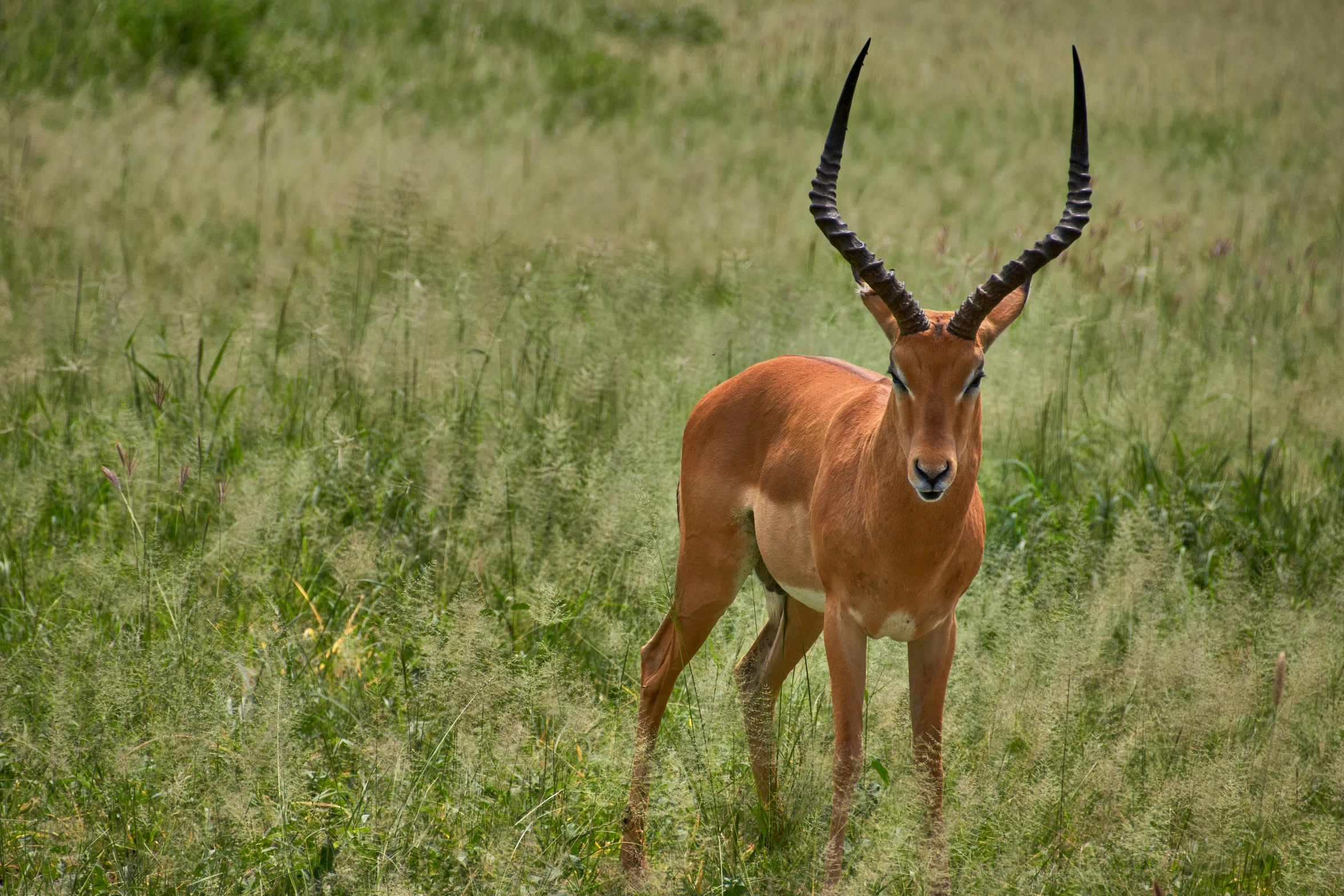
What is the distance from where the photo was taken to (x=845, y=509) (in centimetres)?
333

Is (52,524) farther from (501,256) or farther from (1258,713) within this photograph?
(1258,713)

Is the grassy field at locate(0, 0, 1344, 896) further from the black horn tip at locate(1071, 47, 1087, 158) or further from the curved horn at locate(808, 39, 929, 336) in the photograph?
the black horn tip at locate(1071, 47, 1087, 158)

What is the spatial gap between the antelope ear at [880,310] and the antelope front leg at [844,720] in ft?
2.67

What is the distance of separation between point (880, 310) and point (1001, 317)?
0.34 metres

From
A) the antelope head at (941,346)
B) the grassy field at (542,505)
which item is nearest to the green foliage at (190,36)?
the grassy field at (542,505)

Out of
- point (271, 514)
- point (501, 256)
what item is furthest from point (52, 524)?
point (501, 256)

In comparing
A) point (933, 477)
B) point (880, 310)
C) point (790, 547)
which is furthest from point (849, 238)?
point (790, 547)

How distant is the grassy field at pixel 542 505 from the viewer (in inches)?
141

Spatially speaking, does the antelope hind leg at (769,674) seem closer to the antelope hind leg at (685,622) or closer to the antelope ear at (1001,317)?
the antelope hind leg at (685,622)

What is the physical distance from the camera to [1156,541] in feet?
17.0

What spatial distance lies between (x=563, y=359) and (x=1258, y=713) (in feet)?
13.5

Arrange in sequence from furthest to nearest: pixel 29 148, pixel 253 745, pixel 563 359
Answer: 1. pixel 29 148
2. pixel 563 359
3. pixel 253 745

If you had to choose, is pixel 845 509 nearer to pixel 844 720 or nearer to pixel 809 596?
pixel 809 596

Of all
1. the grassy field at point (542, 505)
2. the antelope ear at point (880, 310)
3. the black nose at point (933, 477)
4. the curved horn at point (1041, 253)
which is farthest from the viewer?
A: the grassy field at point (542, 505)
